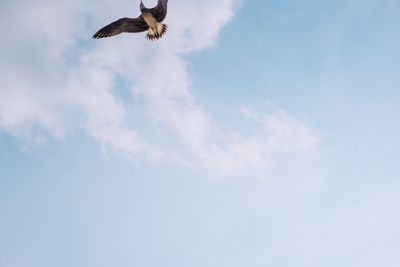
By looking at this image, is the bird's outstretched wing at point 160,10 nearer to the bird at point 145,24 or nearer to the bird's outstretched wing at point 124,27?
the bird at point 145,24

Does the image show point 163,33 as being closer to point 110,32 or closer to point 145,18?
point 145,18

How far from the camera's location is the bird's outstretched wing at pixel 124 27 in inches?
771

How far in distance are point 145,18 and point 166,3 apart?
111 centimetres

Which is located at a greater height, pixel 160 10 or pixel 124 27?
pixel 124 27

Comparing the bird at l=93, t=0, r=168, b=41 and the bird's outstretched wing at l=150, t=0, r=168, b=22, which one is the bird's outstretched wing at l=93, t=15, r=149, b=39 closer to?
the bird at l=93, t=0, r=168, b=41

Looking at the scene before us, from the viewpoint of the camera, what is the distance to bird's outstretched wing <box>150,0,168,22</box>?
1834 centimetres

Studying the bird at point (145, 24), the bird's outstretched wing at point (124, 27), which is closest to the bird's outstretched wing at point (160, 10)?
the bird at point (145, 24)

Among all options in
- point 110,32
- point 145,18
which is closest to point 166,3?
point 145,18

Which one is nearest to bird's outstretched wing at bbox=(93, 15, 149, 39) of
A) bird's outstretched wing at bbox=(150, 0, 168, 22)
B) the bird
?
the bird

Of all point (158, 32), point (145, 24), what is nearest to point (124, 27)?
point (145, 24)

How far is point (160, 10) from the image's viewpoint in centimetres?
1842

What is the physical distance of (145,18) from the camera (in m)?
18.9

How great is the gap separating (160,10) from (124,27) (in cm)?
222

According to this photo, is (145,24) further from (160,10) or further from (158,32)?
(160,10)
